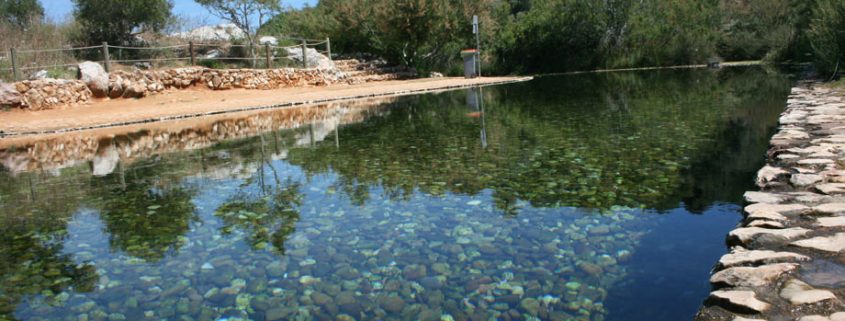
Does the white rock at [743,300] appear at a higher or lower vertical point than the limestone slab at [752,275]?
lower

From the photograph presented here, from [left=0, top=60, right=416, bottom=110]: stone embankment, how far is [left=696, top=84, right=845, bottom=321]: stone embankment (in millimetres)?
14878

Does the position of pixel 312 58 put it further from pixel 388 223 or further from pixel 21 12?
pixel 388 223

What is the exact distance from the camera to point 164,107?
14.4 m

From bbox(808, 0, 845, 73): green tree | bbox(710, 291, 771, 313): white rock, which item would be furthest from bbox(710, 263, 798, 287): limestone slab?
bbox(808, 0, 845, 73): green tree

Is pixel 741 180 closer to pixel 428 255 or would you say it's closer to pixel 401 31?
pixel 428 255

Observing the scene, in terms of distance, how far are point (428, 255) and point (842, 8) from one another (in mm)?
11060

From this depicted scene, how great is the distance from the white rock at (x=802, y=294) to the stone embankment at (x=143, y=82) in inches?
609

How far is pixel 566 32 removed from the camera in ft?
90.6

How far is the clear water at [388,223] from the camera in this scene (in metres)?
3.16

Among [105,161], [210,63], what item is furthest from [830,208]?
[210,63]

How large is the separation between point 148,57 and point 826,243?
65.0ft

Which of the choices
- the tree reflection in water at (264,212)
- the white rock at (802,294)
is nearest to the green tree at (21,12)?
the tree reflection in water at (264,212)

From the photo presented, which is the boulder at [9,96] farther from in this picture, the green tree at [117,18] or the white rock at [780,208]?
the white rock at [780,208]

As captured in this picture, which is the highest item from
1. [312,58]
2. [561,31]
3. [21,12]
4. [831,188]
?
[21,12]
